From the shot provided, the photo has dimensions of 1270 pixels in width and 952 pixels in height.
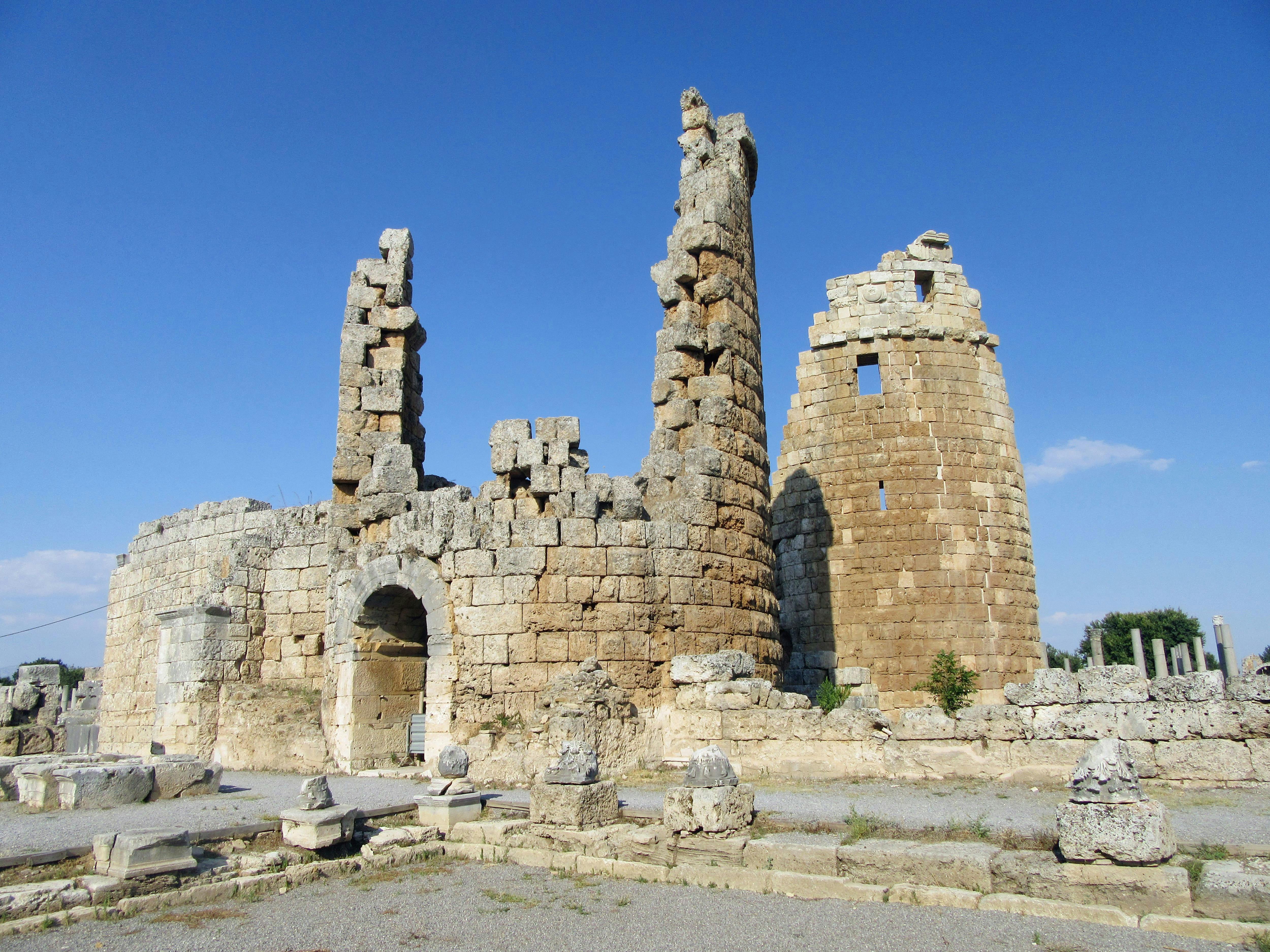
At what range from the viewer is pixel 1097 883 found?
5.29 meters

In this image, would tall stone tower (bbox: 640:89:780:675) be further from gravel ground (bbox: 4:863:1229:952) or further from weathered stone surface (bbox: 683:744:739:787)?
gravel ground (bbox: 4:863:1229:952)

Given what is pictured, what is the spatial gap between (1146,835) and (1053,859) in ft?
1.84

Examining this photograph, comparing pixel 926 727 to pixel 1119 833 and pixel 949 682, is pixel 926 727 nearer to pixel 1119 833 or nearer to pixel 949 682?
pixel 1119 833

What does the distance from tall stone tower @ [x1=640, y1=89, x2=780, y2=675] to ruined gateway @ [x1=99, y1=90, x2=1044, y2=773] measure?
0.04 m

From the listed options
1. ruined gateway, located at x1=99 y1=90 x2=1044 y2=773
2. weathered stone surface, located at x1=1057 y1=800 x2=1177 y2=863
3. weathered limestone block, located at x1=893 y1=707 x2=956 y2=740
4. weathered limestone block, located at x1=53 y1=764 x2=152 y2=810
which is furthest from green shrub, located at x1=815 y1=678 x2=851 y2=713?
weathered limestone block, located at x1=53 y1=764 x2=152 y2=810

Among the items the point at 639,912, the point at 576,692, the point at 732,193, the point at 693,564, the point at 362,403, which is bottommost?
the point at 639,912

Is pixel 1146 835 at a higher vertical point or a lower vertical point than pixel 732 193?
lower

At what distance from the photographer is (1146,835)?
5.30m

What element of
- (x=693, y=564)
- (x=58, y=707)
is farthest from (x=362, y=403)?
(x=58, y=707)

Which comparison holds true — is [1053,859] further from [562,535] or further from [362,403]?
[362,403]

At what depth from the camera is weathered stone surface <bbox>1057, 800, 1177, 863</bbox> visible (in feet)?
17.4

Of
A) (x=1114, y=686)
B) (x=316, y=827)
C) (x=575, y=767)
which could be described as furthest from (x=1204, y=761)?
(x=316, y=827)

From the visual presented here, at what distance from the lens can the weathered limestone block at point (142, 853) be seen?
6.06 metres

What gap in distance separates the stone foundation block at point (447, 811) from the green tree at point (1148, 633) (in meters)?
39.1
